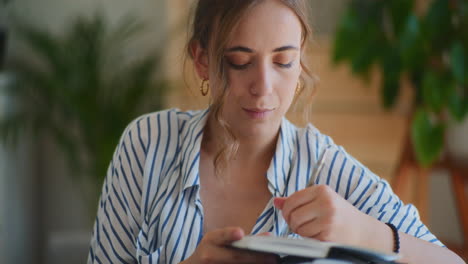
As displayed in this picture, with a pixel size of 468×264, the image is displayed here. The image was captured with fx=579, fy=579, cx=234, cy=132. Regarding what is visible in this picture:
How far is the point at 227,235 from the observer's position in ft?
2.83

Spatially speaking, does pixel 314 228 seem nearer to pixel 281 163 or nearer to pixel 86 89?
pixel 281 163

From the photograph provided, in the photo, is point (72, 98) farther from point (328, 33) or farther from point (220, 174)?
point (220, 174)

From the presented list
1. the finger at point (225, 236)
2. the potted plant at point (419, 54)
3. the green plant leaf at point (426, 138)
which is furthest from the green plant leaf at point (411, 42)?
the finger at point (225, 236)

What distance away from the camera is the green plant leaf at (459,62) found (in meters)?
2.37

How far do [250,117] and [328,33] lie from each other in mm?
2120

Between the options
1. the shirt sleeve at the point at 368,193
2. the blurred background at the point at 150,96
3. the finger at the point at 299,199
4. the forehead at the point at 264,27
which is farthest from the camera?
the blurred background at the point at 150,96

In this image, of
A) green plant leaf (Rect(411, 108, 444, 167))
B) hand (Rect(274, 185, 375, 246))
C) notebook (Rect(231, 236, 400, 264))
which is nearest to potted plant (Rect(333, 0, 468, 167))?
green plant leaf (Rect(411, 108, 444, 167))

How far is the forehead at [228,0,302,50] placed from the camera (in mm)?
1039

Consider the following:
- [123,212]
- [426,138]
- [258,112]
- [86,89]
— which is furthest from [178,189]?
[86,89]

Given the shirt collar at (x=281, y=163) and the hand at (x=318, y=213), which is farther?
the shirt collar at (x=281, y=163)

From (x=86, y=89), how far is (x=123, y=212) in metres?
1.65

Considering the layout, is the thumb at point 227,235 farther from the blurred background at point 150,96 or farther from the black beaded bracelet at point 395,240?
the blurred background at point 150,96

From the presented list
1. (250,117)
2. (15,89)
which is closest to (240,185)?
(250,117)

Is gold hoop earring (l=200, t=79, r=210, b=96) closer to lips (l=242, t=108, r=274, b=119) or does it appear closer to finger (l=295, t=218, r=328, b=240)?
lips (l=242, t=108, r=274, b=119)
